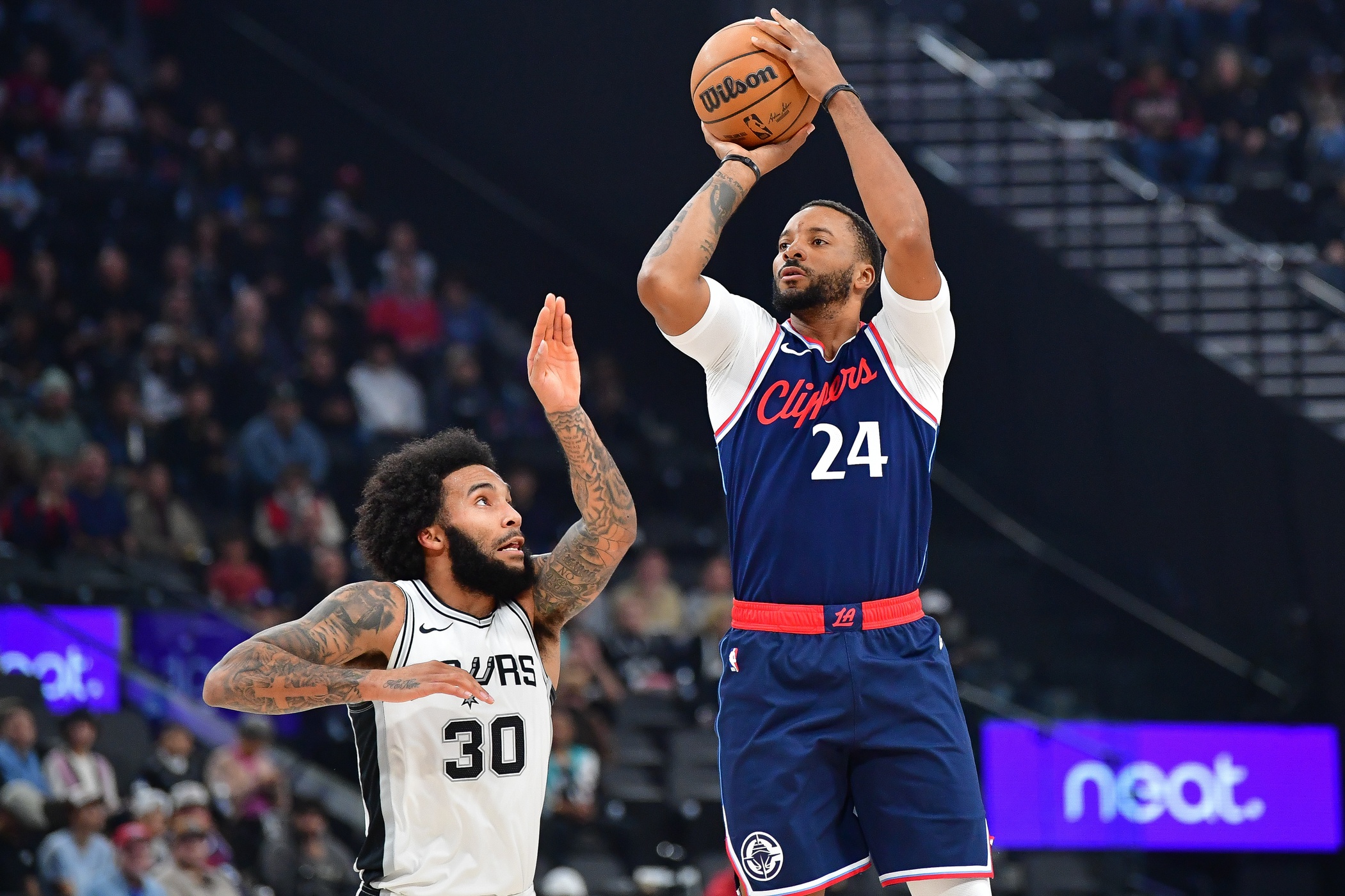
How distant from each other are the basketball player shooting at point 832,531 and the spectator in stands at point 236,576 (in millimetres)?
7761

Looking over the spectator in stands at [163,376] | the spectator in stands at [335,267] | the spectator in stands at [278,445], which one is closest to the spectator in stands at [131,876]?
the spectator in stands at [278,445]

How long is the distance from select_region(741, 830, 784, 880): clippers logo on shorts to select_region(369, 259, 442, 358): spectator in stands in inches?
446

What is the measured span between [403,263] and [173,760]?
7.03m

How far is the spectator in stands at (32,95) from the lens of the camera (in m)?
16.2

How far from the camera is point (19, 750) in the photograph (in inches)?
383

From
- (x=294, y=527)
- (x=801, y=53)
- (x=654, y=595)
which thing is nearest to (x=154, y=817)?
(x=294, y=527)

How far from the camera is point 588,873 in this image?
1020 cm

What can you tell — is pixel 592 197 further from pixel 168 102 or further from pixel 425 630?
pixel 425 630

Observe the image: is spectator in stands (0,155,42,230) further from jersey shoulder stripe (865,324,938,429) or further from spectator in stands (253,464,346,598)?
jersey shoulder stripe (865,324,938,429)

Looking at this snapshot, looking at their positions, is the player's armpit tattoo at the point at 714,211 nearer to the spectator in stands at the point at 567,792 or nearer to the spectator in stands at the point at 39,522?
the spectator in stands at the point at 567,792

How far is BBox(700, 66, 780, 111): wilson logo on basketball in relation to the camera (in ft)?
16.3

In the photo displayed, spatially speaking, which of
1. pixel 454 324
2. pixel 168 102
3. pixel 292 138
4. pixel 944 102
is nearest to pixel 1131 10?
pixel 944 102

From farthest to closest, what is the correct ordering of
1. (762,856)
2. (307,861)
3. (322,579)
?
(322,579)
(307,861)
(762,856)

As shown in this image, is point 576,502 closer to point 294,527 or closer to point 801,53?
point 801,53
